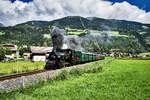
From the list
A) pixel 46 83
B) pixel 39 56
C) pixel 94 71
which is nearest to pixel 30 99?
pixel 46 83

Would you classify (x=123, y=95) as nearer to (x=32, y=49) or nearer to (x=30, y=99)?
(x=30, y=99)

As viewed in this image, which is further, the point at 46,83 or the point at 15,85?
the point at 46,83

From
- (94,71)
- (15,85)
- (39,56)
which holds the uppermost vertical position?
(15,85)

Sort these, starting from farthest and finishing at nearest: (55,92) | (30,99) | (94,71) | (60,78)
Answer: (94,71) < (60,78) < (55,92) < (30,99)

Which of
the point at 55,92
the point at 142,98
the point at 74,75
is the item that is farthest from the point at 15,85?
the point at 142,98

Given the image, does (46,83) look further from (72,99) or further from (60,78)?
(72,99)

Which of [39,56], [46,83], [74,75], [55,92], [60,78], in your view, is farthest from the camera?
[39,56]

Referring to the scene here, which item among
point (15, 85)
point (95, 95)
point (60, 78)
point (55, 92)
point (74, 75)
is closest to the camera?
point (95, 95)

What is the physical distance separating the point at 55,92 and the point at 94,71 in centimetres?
1321

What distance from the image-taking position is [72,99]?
9477 mm

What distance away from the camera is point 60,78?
16.4 m

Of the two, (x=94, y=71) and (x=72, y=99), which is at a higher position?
(x=72, y=99)

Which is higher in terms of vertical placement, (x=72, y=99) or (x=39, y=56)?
(x=72, y=99)

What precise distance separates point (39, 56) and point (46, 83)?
5049cm
